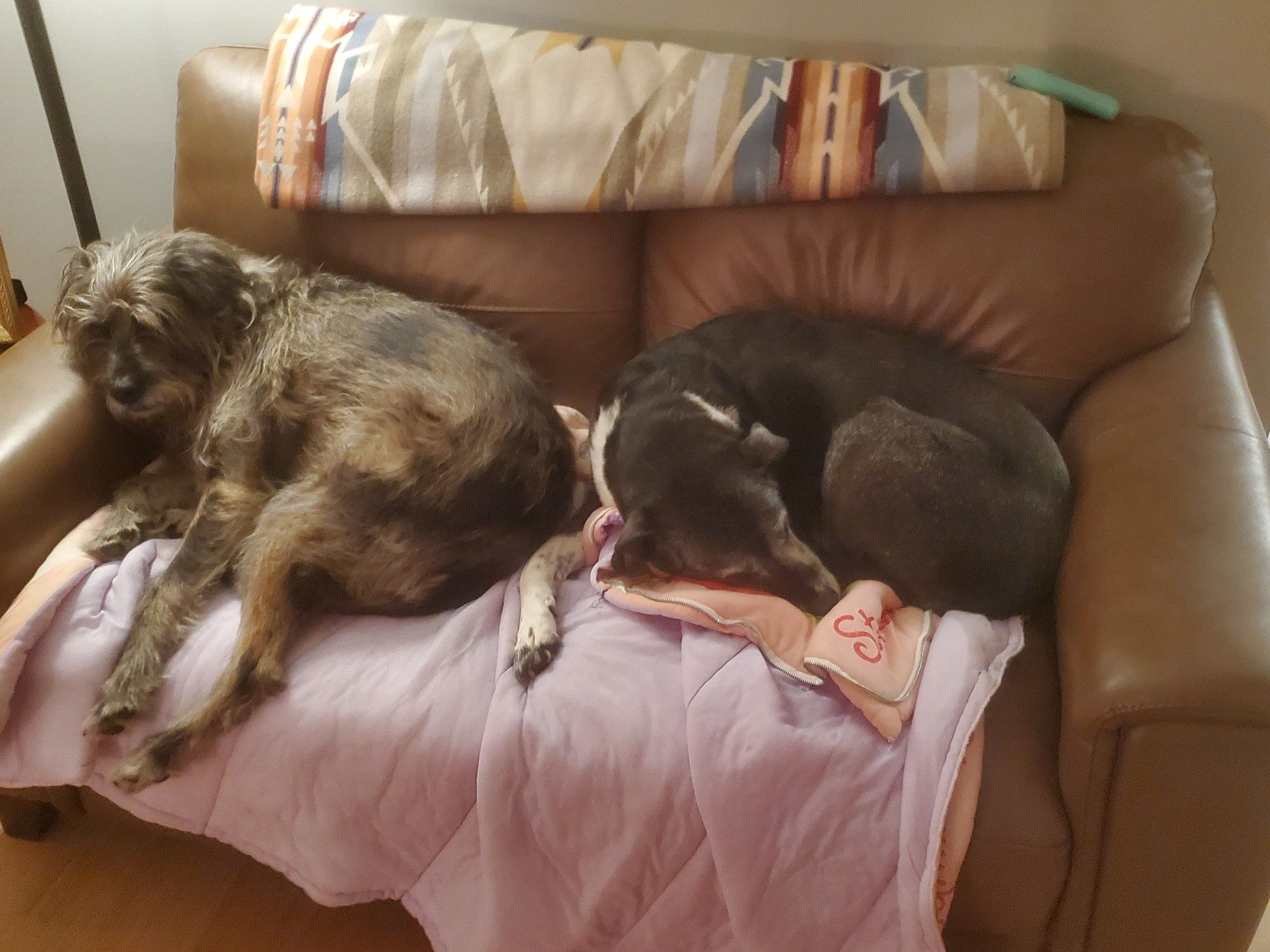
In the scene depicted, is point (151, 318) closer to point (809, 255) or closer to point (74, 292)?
point (74, 292)

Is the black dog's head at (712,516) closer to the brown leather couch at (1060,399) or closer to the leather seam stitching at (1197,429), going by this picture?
the brown leather couch at (1060,399)

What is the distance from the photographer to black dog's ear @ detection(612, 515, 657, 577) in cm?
177

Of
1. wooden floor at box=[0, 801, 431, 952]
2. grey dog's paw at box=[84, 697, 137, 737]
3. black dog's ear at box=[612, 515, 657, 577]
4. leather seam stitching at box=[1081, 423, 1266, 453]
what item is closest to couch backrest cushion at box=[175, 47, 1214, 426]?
leather seam stitching at box=[1081, 423, 1266, 453]

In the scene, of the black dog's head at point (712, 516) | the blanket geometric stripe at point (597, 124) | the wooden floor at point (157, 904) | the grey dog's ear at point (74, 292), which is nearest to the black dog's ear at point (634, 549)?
the black dog's head at point (712, 516)

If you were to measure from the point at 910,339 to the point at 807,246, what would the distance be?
0.30 meters

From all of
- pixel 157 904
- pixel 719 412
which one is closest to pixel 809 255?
pixel 719 412

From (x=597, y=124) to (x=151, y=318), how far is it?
1.00 m

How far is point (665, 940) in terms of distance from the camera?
1539 mm

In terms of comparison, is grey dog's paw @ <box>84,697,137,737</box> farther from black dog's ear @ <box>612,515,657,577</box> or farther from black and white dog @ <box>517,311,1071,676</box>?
black dog's ear @ <box>612,515,657,577</box>

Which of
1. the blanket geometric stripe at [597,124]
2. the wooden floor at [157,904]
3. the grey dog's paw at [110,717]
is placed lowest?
the wooden floor at [157,904]

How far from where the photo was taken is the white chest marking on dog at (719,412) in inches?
74.9

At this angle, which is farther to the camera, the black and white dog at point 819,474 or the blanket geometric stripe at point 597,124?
the blanket geometric stripe at point 597,124

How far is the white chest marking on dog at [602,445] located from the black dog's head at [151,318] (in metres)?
0.79

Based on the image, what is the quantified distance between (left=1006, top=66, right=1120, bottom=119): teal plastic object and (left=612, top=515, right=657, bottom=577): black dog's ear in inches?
46.9
